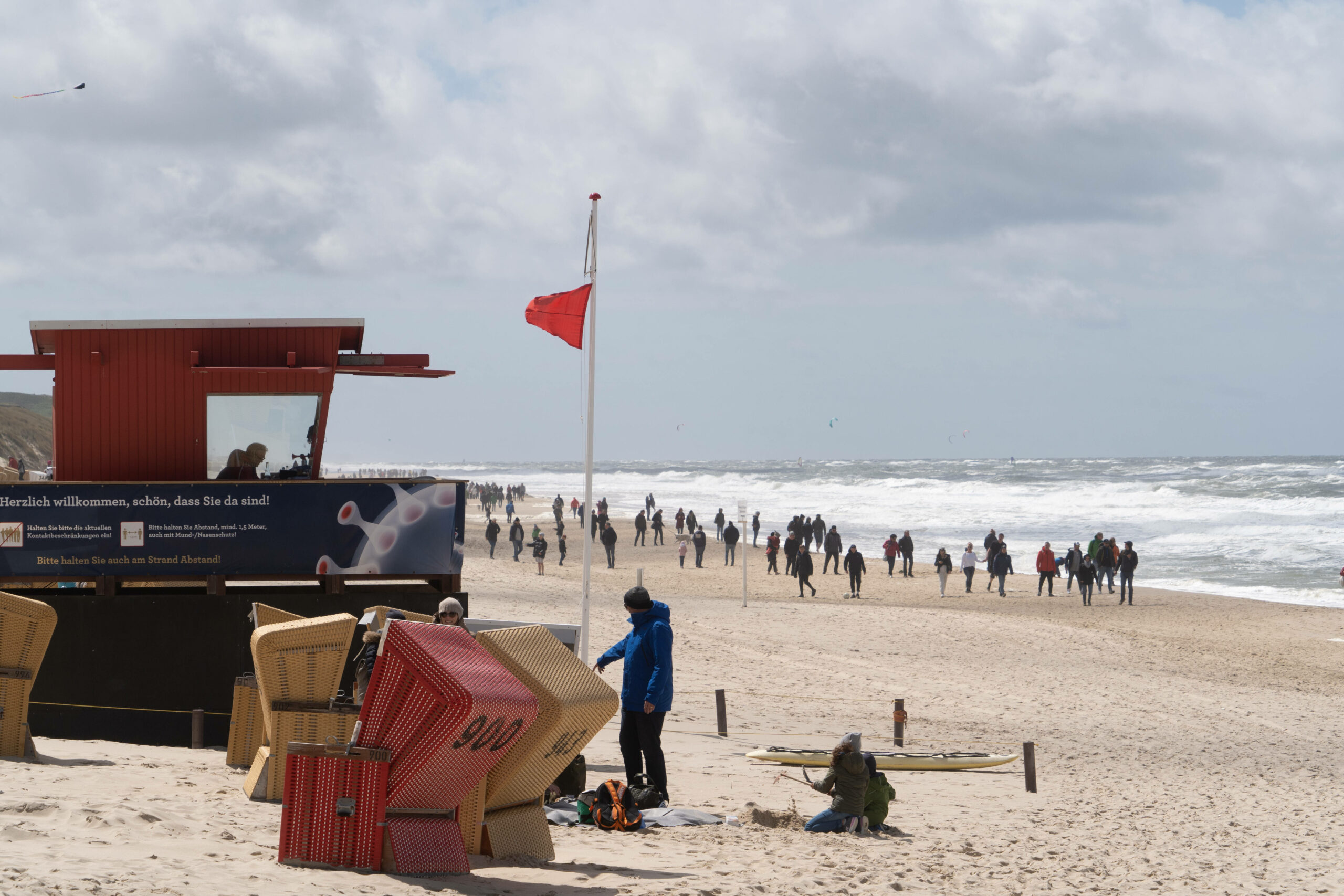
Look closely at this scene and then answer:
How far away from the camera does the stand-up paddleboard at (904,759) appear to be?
10.3 meters

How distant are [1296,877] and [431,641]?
631 cm

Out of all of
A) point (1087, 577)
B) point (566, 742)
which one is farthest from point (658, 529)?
point (566, 742)

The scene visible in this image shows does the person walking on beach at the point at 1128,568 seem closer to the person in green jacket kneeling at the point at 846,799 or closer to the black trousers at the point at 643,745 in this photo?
the person in green jacket kneeling at the point at 846,799

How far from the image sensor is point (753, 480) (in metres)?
109

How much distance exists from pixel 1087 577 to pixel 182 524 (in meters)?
22.6

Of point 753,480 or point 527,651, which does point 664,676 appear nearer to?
point 527,651

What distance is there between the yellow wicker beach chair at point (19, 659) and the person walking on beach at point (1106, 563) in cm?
2535

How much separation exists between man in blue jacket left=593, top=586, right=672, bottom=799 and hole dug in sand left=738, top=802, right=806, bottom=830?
587 mm

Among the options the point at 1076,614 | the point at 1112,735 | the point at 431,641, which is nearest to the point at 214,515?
the point at 431,641

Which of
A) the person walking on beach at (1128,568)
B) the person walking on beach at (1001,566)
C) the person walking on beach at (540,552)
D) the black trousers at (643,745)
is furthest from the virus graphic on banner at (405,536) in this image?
the person walking on beach at (1001,566)

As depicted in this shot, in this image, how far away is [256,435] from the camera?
11.2 meters

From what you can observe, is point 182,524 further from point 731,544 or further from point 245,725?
point 731,544

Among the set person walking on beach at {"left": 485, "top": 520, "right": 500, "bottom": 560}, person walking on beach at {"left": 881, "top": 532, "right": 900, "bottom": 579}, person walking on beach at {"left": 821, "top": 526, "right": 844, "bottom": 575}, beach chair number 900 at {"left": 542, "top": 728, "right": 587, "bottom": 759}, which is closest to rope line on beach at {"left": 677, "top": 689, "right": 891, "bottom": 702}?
beach chair number 900 at {"left": 542, "top": 728, "right": 587, "bottom": 759}

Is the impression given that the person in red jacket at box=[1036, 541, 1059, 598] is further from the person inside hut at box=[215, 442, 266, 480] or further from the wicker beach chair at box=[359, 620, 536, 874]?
the wicker beach chair at box=[359, 620, 536, 874]
